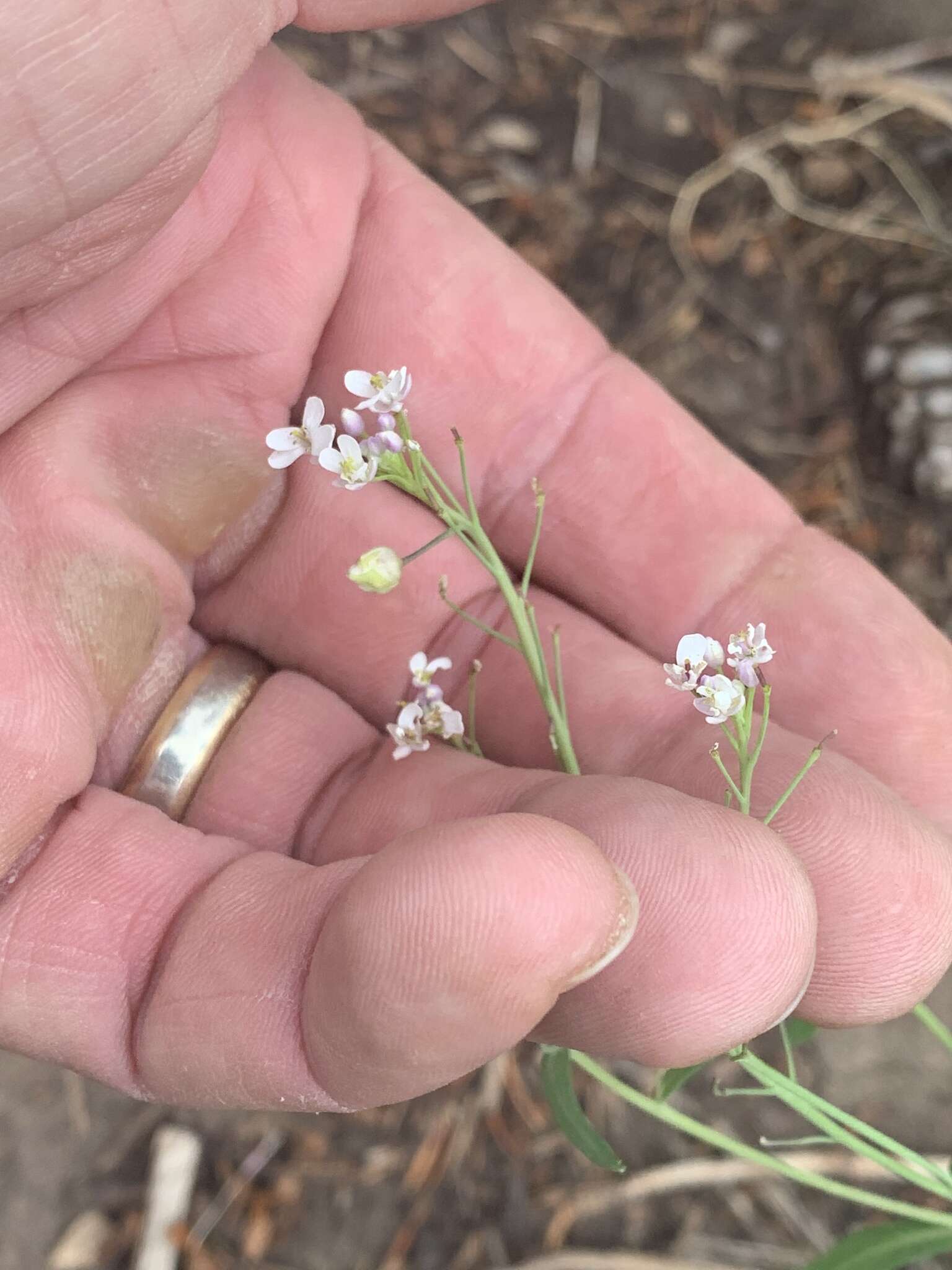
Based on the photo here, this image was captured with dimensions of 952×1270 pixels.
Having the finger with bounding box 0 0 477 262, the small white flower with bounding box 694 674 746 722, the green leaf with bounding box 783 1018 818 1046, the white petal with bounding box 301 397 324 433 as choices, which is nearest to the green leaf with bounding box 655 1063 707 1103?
the green leaf with bounding box 783 1018 818 1046

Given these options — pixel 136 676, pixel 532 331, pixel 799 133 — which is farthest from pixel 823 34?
pixel 136 676

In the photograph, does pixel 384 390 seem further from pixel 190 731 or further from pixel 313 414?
pixel 190 731

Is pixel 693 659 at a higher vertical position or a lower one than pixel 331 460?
lower

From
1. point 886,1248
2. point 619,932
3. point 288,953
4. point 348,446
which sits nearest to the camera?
point 619,932

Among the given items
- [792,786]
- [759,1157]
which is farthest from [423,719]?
[759,1157]

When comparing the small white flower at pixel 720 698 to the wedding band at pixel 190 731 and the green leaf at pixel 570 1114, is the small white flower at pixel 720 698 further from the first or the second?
the wedding band at pixel 190 731

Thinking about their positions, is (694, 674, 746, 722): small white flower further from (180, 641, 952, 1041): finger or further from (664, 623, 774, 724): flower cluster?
(180, 641, 952, 1041): finger
